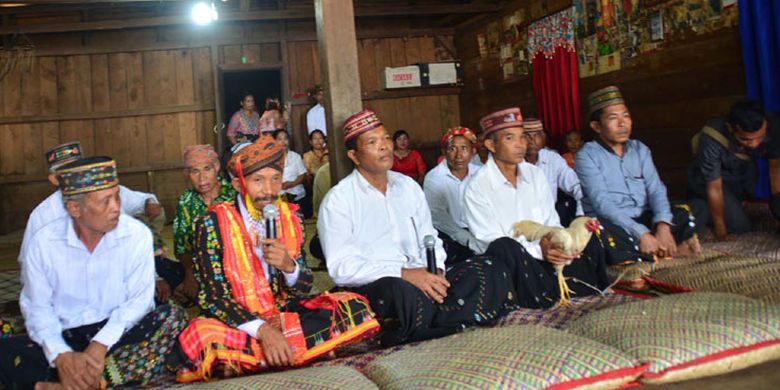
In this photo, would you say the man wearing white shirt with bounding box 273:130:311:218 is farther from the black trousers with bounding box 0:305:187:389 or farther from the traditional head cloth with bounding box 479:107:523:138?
the black trousers with bounding box 0:305:187:389

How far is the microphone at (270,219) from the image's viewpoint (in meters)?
2.32

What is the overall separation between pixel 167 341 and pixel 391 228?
1.12 metres

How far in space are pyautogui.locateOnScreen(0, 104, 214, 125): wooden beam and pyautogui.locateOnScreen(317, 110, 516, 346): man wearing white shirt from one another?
658 cm

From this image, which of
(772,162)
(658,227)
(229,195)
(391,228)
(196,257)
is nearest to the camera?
(196,257)

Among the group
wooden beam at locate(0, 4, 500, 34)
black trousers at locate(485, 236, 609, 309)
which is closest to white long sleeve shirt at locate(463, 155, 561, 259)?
black trousers at locate(485, 236, 609, 309)

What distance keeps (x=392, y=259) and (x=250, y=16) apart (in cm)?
643

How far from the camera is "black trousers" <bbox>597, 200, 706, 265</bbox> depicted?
3.42 meters

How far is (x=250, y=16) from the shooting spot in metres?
8.52

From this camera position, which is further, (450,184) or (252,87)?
(252,87)

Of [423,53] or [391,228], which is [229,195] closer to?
[391,228]

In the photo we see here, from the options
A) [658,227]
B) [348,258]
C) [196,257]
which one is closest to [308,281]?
[348,258]

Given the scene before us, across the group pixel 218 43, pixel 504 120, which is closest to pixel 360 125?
pixel 504 120

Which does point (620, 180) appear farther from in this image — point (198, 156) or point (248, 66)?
point (248, 66)

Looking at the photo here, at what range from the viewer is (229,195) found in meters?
3.30
